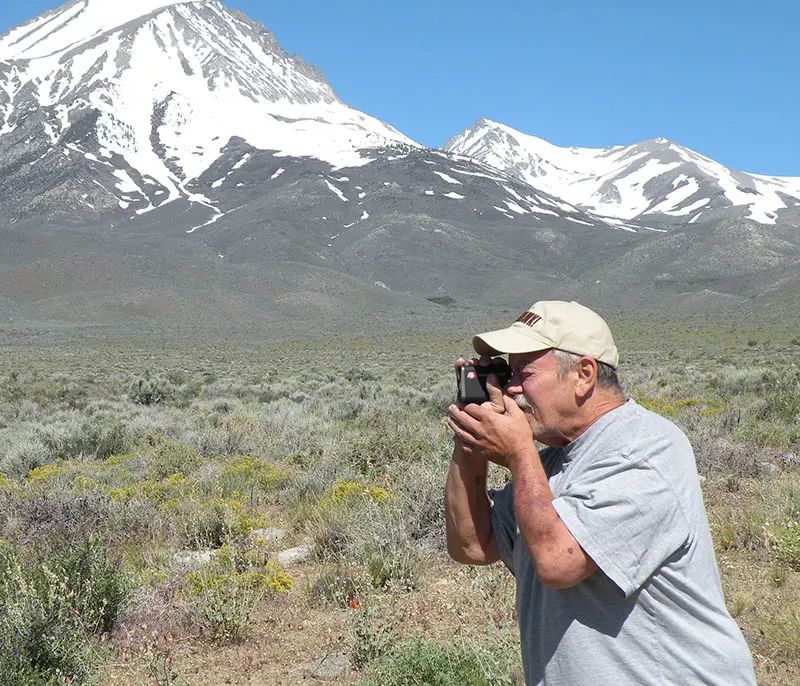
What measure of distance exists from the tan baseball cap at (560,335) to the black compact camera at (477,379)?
0.16ft

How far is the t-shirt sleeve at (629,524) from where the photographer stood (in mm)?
1759

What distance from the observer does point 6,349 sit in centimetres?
4612

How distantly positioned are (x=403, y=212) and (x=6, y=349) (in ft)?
351

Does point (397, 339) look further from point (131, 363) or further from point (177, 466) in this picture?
point (177, 466)

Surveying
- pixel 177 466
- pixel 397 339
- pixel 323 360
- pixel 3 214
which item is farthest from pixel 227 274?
Result: pixel 177 466

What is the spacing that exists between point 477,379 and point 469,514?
0.43 metres

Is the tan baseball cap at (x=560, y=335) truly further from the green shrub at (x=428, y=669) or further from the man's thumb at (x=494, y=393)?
the green shrub at (x=428, y=669)

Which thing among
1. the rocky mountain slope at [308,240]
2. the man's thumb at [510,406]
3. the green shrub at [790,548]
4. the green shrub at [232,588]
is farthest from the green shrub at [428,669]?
the rocky mountain slope at [308,240]

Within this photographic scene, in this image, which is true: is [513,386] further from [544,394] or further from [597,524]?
[597,524]

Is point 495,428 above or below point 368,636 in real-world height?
above

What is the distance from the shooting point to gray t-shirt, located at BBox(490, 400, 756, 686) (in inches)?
69.6

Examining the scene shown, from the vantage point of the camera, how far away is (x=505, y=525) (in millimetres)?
2221

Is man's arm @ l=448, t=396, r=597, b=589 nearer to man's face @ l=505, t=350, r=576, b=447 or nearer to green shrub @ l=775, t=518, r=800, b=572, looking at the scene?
man's face @ l=505, t=350, r=576, b=447

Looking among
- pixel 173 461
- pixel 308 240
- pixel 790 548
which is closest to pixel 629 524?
pixel 790 548
